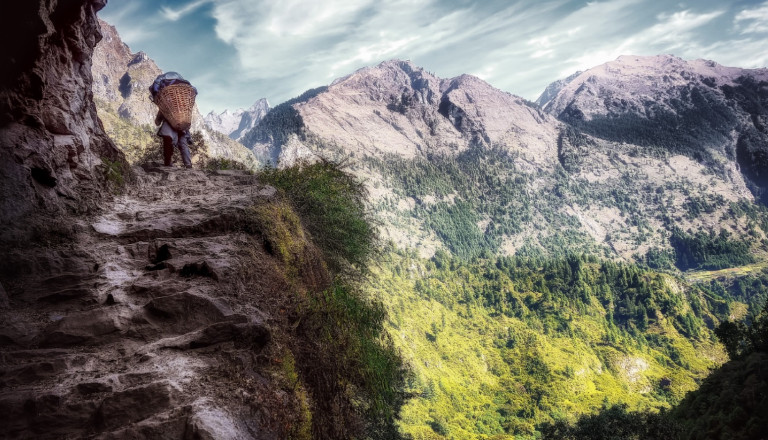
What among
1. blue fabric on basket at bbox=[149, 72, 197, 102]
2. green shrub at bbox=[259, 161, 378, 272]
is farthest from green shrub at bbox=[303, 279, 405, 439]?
blue fabric on basket at bbox=[149, 72, 197, 102]

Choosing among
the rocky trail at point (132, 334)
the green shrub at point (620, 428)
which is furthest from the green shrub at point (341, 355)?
the green shrub at point (620, 428)

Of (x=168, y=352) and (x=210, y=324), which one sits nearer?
(x=168, y=352)

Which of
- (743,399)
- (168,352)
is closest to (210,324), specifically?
(168,352)

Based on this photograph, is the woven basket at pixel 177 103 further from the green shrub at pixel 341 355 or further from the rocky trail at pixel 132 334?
the green shrub at pixel 341 355

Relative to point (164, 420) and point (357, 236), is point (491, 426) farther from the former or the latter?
point (164, 420)

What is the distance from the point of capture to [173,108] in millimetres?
10836

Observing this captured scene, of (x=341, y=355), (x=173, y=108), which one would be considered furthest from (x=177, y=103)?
(x=341, y=355)

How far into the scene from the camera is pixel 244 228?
7801 mm

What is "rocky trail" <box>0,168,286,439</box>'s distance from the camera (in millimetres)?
4145

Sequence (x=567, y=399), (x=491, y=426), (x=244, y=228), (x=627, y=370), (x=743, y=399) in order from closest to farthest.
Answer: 1. (x=244, y=228)
2. (x=743, y=399)
3. (x=491, y=426)
4. (x=567, y=399)
5. (x=627, y=370)

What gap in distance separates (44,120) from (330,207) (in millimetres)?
6885

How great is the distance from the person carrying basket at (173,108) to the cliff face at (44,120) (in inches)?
66.7

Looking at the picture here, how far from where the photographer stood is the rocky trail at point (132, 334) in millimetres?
4145

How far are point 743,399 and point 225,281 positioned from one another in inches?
1667
